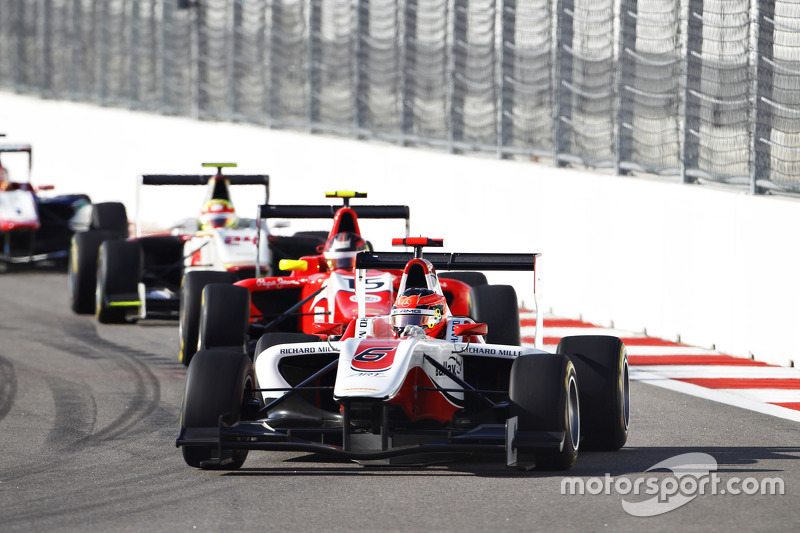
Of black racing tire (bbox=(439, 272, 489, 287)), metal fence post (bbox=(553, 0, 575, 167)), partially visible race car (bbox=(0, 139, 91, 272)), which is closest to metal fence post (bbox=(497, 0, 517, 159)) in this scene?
metal fence post (bbox=(553, 0, 575, 167))

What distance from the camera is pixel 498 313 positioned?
10312mm

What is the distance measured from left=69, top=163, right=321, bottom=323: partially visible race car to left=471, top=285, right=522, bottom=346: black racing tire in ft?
11.7

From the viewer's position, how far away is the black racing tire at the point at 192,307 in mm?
11438

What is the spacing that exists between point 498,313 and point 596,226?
3.76 metres

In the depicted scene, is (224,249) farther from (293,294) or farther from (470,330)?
(470,330)

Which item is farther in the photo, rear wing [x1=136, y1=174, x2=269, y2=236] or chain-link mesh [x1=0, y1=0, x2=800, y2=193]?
rear wing [x1=136, y1=174, x2=269, y2=236]

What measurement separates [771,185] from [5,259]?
9.96 meters

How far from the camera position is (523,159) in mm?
16266

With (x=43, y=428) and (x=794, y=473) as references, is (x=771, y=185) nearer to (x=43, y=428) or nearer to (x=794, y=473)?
(x=794, y=473)

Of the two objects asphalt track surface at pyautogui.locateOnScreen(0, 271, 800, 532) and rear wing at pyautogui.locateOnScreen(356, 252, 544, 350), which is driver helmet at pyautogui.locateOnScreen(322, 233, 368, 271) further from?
rear wing at pyautogui.locateOnScreen(356, 252, 544, 350)

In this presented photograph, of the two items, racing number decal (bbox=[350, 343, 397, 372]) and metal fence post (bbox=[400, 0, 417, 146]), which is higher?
metal fence post (bbox=[400, 0, 417, 146])

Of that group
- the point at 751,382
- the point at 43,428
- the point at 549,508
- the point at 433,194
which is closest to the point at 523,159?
the point at 433,194

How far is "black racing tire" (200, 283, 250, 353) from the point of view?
10.6 metres

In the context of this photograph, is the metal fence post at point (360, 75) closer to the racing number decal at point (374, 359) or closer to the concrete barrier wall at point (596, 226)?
the concrete barrier wall at point (596, 226)
